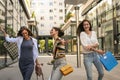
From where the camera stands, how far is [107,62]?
8766 millimetres

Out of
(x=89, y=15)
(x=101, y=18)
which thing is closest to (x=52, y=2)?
(x=89, y=15)

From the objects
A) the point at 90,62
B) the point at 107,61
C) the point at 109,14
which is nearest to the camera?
the point at 90,62

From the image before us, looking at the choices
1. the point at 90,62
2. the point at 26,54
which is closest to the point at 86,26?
the point at 90,62

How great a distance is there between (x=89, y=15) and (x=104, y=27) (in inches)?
520

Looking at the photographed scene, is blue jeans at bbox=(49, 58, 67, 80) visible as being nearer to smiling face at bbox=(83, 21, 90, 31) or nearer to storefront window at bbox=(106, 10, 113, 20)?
smiling face at bbox=(83, 21, 90, 31)

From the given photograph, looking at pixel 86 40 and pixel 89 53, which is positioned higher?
pixel 86 40

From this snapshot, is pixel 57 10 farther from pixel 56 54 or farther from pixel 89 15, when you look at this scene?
pixel 56 54

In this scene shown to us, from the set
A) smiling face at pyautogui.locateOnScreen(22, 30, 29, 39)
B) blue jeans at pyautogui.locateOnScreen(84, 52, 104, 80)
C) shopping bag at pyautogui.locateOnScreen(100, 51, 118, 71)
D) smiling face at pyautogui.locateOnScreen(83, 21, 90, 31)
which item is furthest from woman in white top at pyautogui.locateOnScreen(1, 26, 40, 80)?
shopping bag at pyautogui.locateOnScreen(100, 51, 118, 71)

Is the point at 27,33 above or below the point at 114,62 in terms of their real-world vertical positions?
above

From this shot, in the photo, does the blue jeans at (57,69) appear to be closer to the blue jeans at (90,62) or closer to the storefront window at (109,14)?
the blue jeans at (90,62)

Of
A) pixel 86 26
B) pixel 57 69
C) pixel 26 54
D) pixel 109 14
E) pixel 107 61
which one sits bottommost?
pixel 57 69

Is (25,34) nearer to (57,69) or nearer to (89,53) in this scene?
(57,69)

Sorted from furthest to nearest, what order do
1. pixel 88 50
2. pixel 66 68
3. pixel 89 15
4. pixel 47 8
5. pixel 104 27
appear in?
pixel 47 8 → pixel 89 15 → pixel 104 27 → pixel 88 50 → pixel 66 68

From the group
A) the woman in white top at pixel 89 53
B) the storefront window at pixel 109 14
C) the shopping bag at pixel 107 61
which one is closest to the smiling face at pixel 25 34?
the woman in white top at pixel 89 53
